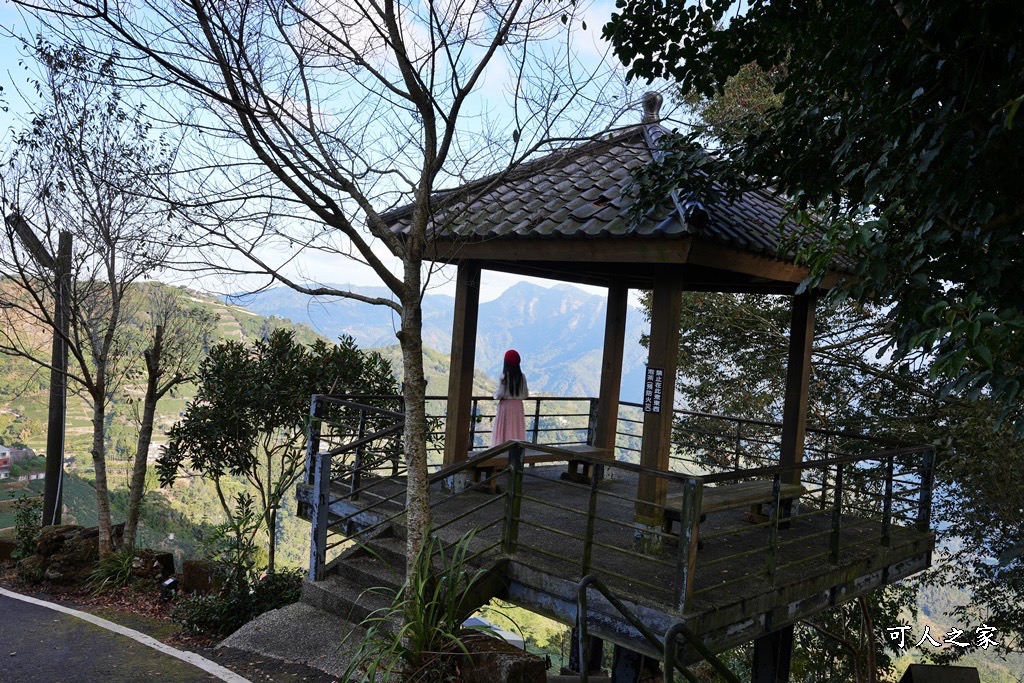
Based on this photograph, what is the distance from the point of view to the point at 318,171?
468 centimetres

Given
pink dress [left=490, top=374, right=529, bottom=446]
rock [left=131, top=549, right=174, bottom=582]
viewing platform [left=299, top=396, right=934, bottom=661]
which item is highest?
pink dress [left=490, top=374, right=529, bottom=446]

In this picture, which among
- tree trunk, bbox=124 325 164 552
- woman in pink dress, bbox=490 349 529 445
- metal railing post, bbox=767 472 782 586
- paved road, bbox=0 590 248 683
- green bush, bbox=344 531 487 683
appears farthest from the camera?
tree trunk, bbox=124 325 164 552

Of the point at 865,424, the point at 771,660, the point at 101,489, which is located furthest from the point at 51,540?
the point at 865,424

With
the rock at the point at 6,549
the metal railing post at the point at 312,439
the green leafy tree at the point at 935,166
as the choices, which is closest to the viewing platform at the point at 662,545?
the metal railing post at the point at 312,439

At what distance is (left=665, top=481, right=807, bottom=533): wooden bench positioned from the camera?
18.6ft

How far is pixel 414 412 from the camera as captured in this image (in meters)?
4.85

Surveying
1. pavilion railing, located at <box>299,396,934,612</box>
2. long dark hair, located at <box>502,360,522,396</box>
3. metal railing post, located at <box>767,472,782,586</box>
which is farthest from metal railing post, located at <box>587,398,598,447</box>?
metal railing post, located at <box>767,472,782,586</box>

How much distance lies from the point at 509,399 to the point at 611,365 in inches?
56.1

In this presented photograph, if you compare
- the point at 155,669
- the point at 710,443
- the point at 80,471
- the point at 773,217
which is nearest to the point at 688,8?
the point at 773,217

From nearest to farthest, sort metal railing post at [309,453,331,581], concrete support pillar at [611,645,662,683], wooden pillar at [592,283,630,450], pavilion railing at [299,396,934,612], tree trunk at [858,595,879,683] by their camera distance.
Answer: pavilion railing at [299,396,934,612] < concrete support pillar at [611,645,662,683] < metal railing post at [309,453,331,581] < wooden pillar at [592,283,630,450] < tree trunk at [858,595,879,683]

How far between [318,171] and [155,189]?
0.97 m

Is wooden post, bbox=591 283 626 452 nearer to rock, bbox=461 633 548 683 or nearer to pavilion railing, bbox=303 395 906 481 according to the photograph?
pavilion railing, bbox=303 395 906 481

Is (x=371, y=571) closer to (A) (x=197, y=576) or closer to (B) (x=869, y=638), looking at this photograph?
(A) (x=197, y=576)

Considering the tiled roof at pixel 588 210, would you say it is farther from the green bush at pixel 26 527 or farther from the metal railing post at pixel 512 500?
the green bush at pixel 26 527
